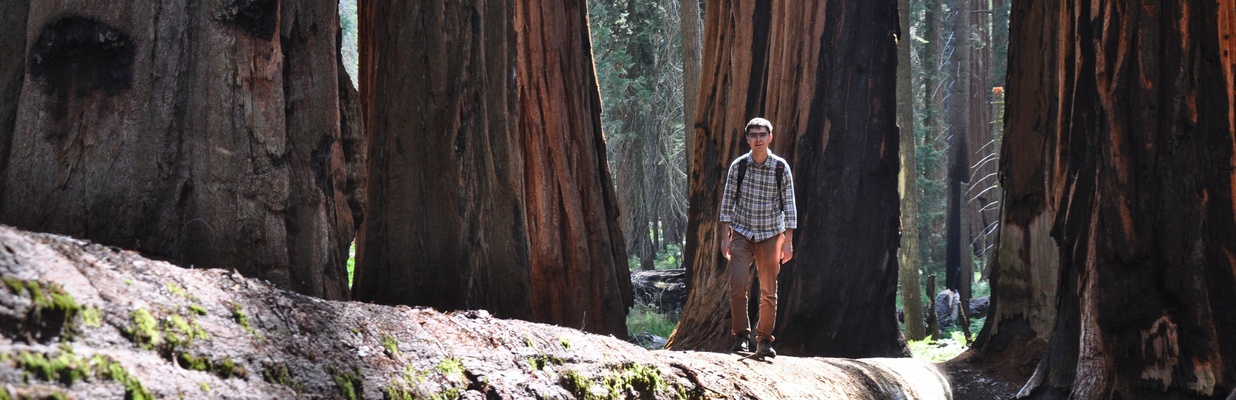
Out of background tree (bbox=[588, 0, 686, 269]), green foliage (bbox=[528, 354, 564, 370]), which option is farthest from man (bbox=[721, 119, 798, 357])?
background tree (bbox=[588, 0, 686, 269])

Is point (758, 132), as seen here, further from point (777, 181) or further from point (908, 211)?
point (908, 211)

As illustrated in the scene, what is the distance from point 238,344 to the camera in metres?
2.73

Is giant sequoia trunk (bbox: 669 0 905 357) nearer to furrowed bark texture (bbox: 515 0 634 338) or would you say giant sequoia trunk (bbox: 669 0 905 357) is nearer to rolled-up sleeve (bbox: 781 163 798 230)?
rolled-up sleeve (bbox: 781 163 798 230)

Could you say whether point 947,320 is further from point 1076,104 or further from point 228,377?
point 228,377

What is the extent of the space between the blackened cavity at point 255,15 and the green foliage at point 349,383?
138 cm

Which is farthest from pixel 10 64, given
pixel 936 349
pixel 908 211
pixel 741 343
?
pixel 908 211

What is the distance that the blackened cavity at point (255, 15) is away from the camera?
360 cm

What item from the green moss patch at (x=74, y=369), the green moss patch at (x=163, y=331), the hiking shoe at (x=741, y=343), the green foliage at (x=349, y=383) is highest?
the green moss patch at (x=163, y=331)

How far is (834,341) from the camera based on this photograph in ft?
32.3

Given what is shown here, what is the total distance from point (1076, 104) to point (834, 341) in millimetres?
3926

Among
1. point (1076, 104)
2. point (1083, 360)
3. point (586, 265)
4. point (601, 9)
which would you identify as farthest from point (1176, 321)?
point (601, 9)

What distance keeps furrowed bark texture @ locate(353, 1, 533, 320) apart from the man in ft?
5.90

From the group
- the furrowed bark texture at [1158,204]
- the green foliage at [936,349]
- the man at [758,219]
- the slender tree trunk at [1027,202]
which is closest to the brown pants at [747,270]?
the man at [758,219]

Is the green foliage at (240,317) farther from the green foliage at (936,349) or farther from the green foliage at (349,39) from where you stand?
the green foliage at (349,39)
